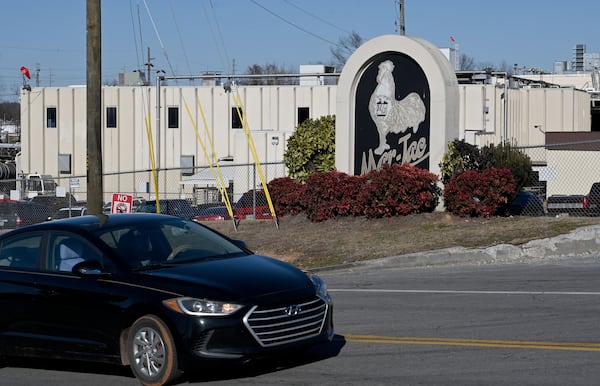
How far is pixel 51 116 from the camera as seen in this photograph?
185ft

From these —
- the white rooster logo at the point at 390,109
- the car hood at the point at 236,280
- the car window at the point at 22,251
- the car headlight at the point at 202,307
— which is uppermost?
the white rooster logo at the point at 390,109

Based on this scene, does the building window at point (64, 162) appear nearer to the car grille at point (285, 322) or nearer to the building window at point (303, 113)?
the building window at point (303, 113)

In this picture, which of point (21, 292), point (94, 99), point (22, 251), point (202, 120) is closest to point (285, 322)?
point (21, 292)

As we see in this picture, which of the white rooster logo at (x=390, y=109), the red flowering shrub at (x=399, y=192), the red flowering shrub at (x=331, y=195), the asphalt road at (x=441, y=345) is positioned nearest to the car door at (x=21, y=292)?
the asphalt road at (x=441, y=345)

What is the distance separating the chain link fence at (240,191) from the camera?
24.3m

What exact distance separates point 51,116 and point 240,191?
1846 centimetres

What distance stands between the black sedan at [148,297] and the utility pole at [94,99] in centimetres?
884

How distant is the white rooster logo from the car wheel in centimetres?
1485

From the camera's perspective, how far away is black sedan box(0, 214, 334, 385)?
801 centimetres

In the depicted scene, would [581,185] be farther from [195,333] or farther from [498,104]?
[195,333]

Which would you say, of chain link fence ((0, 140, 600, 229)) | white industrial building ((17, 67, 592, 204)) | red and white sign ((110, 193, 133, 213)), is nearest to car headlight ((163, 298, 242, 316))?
red and white sign ((110, 193, 133, 213))

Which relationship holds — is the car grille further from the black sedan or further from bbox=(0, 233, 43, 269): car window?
bbox=(0, 233, 43, 269): car window

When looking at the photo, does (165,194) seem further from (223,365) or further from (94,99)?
(223,365)

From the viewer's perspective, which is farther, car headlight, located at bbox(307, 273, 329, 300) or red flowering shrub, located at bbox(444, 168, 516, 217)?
red flowering shrub, located at bbox(444, 168, 516, 217)
